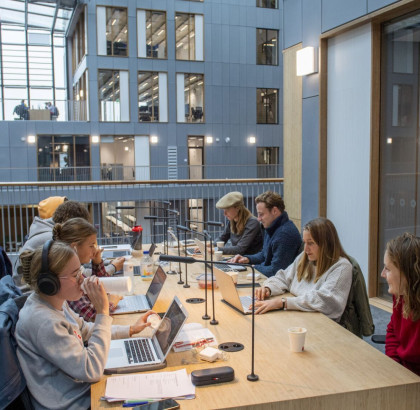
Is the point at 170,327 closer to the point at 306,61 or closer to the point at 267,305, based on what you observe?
the point at 267,305

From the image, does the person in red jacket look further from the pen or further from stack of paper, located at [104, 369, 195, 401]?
the pen

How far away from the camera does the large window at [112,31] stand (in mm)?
18875

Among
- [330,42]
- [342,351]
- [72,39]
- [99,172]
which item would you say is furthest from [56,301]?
[72,39]

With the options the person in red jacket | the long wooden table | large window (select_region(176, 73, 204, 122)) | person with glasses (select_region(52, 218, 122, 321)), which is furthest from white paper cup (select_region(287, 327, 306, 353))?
large window (select_region(176, 73, 204, 122))

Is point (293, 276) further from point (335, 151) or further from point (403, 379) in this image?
point (335, 151)

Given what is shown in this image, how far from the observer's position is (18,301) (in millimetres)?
2129

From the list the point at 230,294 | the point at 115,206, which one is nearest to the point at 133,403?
the point at 230,294

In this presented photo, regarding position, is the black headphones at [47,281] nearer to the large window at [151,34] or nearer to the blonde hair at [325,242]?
the blonde hair at [325,242]

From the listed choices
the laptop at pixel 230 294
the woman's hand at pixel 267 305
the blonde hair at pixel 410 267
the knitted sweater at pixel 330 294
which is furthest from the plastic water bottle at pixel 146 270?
the blonde hair at pixel 410 267

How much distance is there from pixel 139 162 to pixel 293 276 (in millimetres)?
16583

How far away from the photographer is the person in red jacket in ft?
7.09

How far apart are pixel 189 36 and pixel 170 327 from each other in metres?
19.1

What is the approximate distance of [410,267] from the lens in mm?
2162

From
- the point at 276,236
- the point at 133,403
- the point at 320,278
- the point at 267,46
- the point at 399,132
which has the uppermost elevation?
the point at 267,46
